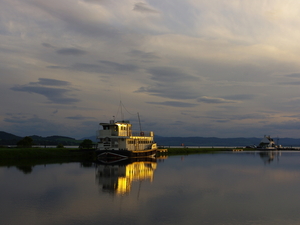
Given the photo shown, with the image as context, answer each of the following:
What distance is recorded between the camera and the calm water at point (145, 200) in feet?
62.6

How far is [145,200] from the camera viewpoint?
23.9 m

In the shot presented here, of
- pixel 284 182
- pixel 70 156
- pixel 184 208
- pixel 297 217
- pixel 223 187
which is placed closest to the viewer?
pixel 297 217

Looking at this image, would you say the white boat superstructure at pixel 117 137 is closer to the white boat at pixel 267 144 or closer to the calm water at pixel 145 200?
the calm water at pixel 145 200

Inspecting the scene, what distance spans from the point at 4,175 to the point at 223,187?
2397 centimetres

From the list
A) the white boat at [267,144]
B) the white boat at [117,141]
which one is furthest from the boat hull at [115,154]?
the white boat at [267,144]

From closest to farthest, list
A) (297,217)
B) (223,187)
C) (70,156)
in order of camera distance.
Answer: (297,217)
(223,187)
(70,156)

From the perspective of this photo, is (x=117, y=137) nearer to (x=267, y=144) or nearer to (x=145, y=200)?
(x=145, y=200)

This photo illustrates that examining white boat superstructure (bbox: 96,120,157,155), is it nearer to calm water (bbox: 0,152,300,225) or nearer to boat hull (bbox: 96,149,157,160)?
boat hull (bbox: 96,149,157,160)

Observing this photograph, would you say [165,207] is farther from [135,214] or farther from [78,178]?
[78,178]

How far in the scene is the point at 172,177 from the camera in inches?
1444

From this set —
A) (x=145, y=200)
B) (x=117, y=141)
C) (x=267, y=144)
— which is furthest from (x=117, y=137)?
(x=267, y=144)

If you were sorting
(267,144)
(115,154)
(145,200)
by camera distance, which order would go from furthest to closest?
(267,144)
(115,154)
(145,200)

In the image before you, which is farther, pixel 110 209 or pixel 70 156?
pixel 70 156

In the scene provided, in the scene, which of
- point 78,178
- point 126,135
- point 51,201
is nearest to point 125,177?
point 78,178
